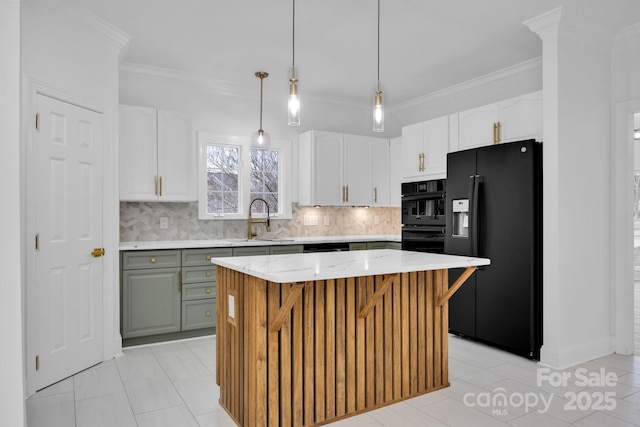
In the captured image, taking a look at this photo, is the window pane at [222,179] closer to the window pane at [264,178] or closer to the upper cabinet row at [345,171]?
the window pane at [264,178]

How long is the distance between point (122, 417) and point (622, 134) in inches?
171

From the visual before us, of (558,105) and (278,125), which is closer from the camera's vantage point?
(558,105)

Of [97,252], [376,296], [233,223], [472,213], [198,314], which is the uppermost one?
[472,213]

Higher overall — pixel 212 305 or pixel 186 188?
pixel 186 188

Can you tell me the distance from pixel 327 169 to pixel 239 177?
108 cm

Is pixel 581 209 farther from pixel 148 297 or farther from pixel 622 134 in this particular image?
pixel 148 297

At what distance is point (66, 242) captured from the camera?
317 cm

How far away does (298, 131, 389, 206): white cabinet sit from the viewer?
523 centimetres

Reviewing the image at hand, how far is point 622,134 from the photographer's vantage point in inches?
145

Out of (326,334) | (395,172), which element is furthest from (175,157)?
(395,172)

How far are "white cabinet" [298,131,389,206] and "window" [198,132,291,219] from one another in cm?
25

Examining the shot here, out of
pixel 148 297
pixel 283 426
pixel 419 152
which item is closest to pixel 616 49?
pixel 419 152

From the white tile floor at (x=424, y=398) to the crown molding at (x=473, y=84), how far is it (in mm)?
2783

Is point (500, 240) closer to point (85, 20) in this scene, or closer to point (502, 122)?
point (502, 122)
